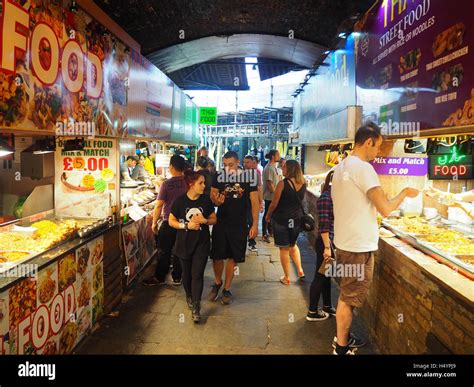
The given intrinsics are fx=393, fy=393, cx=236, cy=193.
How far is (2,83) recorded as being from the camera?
2656 mm

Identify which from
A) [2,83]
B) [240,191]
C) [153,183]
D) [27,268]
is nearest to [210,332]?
[240,191]

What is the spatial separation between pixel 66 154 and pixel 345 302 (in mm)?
3874

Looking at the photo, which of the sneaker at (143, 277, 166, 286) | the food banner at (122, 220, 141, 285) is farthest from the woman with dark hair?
the food banner at (122, 220, 141, 285)

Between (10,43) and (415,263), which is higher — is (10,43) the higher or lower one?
the higher one

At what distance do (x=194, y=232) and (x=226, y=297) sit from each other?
50.9 inches

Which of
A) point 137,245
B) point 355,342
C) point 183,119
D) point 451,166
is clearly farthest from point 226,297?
point 183,119

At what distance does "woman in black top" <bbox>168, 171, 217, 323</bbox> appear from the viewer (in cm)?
491

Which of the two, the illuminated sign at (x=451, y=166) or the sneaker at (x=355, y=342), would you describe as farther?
the illuminated sign at (x=451, y=166)

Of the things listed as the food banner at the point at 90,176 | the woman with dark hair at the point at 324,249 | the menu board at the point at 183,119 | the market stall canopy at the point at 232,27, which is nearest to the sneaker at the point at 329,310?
the woman with dark hair at the point at 324,249

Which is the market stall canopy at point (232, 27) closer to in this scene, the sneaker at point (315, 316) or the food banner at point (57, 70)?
the food banner at point (57, 70)

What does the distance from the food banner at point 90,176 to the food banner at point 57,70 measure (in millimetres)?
364

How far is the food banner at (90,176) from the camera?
5.14 m

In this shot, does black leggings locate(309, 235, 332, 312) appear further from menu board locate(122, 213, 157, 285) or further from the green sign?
the green sign
